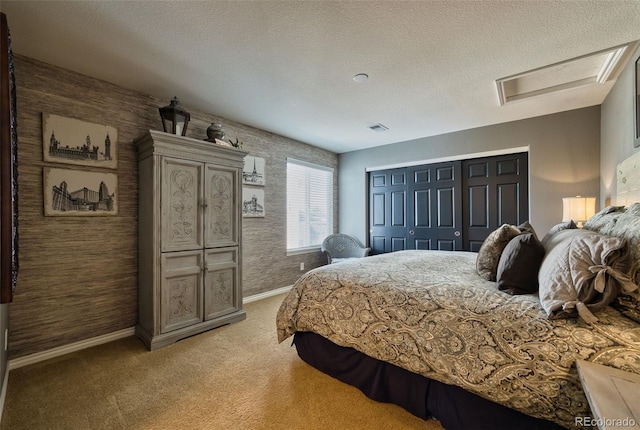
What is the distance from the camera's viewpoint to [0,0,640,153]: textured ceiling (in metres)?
1.69

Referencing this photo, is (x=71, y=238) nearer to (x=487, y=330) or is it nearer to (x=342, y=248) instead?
(x=487, y=330)

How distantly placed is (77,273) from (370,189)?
165 inches

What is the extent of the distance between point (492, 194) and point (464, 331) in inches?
122

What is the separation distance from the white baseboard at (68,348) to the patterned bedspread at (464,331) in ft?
5.72

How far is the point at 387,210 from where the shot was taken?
4809mm

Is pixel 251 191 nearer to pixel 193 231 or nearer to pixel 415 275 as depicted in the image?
pixel 193 231

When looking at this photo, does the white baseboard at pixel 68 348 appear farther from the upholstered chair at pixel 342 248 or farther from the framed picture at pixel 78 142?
the upholstered chair at pixel 342 248

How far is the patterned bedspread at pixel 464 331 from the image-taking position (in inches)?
43.4

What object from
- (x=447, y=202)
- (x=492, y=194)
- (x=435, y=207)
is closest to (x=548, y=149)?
(x=492, y=194)

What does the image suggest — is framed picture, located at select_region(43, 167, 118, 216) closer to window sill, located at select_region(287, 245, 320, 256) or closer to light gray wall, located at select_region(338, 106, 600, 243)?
window sill, located at select_region(287, 245, 320, 256)

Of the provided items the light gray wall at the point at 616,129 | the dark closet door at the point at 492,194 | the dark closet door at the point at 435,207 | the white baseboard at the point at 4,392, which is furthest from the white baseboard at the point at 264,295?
the light gray wall at the point at 616,129

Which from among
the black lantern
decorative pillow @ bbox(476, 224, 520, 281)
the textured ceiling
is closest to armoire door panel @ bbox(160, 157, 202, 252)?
the black lantern

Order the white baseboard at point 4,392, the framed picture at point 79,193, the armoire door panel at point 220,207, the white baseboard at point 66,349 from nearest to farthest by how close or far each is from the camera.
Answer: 1. the white baseboard at point 4,392
2. the white baseboard at point 66,349
3. the framed picture at point 79,193
4. the armoire door panel at point 220,207

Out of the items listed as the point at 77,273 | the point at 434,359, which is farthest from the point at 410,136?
the point at 77,273
